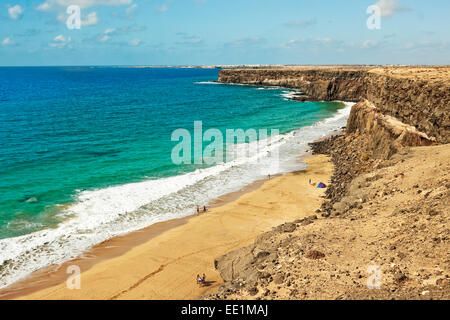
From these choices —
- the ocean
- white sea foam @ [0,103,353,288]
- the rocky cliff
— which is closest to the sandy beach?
white sea foam @ [0,103,353,288]

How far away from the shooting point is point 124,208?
2605cm

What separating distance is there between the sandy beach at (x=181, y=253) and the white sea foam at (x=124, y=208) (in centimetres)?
151

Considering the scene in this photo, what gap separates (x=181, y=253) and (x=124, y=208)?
28.1 feet

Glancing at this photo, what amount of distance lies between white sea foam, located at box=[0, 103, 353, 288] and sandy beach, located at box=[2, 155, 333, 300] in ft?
4.95

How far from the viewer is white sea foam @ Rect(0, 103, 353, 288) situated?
19.6 meters

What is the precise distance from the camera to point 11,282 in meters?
17.3

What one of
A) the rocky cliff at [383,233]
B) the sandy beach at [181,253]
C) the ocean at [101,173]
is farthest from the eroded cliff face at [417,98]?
the ocean at [101,173]

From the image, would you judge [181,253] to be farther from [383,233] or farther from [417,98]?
[417,98]

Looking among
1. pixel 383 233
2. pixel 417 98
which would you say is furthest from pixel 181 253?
pixel 417 98

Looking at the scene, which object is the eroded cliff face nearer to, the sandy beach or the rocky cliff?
the rocky cliff

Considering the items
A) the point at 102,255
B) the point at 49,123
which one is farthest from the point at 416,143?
the point at 49,123

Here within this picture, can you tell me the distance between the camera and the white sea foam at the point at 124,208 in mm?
19594
